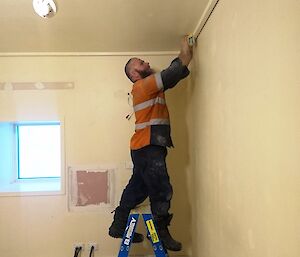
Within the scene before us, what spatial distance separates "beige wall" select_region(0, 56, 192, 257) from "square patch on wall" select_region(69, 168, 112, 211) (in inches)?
2.7

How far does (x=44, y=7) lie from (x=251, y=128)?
4.45ft

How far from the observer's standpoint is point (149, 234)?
2295 millimetres

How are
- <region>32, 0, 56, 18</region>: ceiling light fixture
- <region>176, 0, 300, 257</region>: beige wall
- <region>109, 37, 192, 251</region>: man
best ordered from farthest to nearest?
1. <region>109, 37, 192, 251</region>: man
2. <region>32, 0, 56, 18</region>: ceiling light fixture
3. <region>176, 0, 300, 257</region>: beige wall

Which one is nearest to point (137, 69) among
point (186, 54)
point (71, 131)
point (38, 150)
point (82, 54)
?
point (186, 54)

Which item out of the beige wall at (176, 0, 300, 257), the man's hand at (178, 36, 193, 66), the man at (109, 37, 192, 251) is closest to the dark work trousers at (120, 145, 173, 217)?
the man at (109, 37, 192, 251)

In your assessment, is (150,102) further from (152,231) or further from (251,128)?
(251,128)

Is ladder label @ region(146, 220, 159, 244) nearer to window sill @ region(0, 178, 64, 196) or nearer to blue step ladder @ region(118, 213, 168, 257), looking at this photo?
blue step ladder @ region(118, 213, 168, 257)

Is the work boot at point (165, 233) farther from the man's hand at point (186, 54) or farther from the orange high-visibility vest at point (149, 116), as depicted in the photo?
the man's hand at point (186, 54)

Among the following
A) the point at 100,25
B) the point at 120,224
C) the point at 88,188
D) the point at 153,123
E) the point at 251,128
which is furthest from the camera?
the point at 88,188

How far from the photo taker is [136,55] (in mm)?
2805

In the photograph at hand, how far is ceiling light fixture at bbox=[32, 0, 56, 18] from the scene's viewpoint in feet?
5.66

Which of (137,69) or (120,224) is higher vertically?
(137,69)

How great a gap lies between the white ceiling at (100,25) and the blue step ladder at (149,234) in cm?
141

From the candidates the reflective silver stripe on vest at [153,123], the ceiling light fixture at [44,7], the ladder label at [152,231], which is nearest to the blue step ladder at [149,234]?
the ladder label at [152,231]
